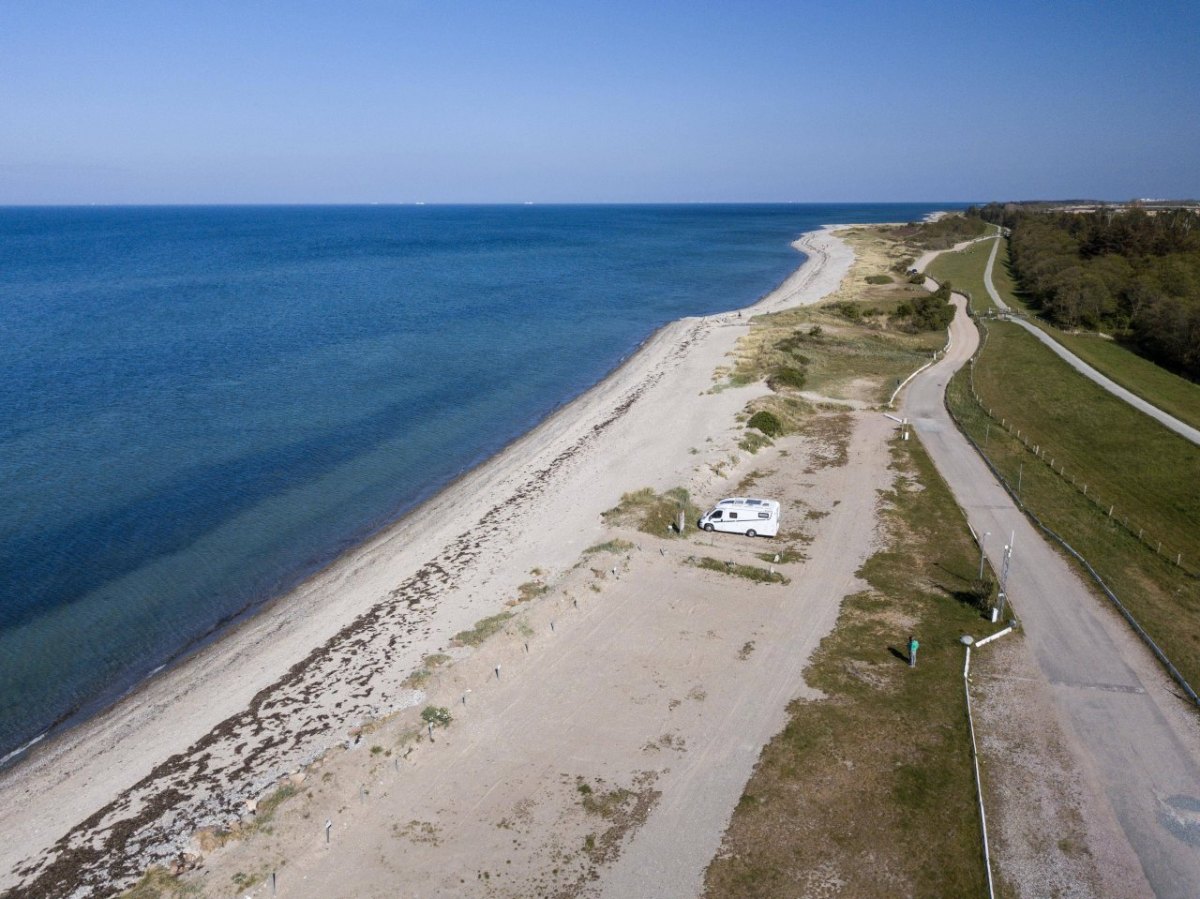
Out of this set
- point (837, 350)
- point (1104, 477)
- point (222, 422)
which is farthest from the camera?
point (837, 350)

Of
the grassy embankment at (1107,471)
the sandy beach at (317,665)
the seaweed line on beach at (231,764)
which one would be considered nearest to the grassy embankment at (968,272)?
the grassy embankment at (1107,471)

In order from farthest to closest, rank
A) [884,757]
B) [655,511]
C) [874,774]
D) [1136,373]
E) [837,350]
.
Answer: [837,350], [1136,373], [655,511], [884,757], [874,774]

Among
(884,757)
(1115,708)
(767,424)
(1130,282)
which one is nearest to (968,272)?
(1130,282)

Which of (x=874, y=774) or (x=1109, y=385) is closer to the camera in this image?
(x=874, y=774)

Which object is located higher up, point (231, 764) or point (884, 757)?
point (884, 757)

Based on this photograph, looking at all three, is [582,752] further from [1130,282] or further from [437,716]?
[1130,282]

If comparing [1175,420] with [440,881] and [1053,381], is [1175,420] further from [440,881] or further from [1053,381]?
[440,881]
